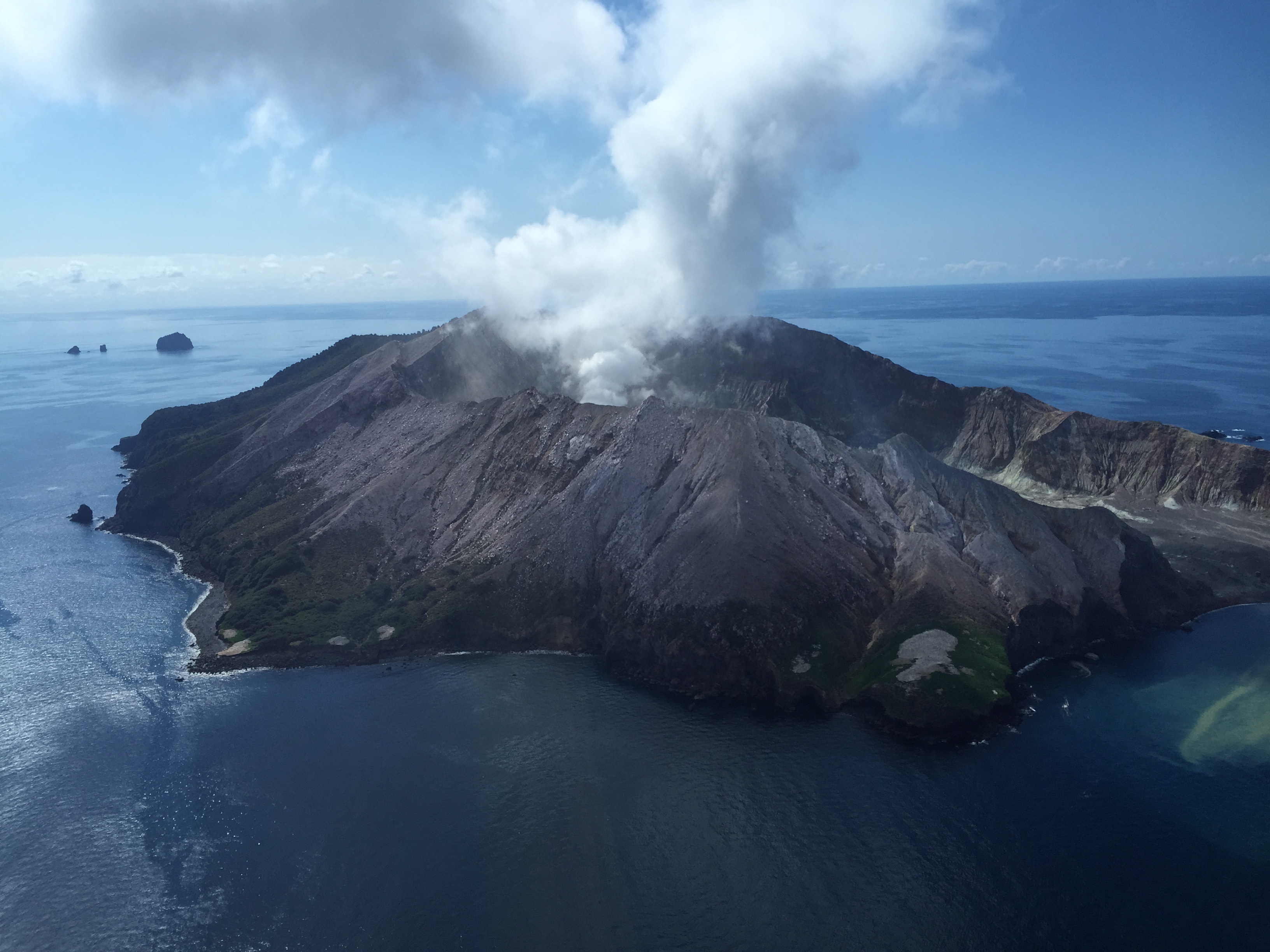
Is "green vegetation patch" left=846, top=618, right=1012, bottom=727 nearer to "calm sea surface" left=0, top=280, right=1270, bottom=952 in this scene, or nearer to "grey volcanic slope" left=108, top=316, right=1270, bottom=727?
"grey volcanic slope" left=108, top=316, right=1270, bottom=727

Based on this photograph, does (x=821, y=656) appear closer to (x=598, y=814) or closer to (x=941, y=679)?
(x=941, y=679)

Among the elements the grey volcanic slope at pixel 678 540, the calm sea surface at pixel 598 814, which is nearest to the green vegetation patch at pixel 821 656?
the grey volcanic slope at pixel 678 540

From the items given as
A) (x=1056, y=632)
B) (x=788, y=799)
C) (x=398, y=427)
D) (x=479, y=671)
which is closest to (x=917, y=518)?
(x=1056, y=632)

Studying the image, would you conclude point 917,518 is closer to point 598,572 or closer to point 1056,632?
point 1056,632

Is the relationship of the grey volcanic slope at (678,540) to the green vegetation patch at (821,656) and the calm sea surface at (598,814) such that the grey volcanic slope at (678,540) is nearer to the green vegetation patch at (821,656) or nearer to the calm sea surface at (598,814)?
the green vegetation patch at (821,656)

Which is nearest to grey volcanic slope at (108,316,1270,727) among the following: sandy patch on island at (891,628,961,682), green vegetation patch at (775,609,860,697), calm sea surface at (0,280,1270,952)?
green vegetation patch at (775,609,860,697)
